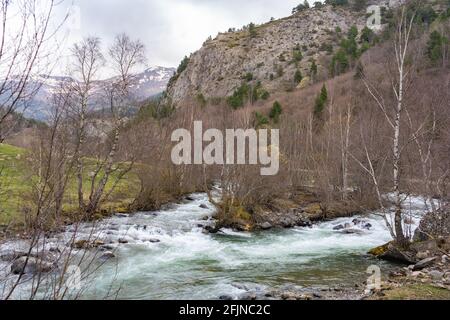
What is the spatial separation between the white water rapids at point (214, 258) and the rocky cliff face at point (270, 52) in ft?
227

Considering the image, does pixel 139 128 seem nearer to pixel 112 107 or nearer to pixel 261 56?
pixel 112 107

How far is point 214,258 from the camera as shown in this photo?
13586mm

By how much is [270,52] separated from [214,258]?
97.4 meters

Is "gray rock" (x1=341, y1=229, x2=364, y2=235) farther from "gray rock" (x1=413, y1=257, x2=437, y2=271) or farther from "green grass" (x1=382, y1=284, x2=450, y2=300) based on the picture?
"green grass" (x1=382, y1=284, x2=450, y2=300)

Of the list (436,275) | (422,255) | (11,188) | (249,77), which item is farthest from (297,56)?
(436,275)

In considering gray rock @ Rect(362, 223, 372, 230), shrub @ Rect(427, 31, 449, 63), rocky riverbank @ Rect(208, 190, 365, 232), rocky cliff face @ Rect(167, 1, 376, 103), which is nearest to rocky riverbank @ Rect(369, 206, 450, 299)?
gray rock @ Rect(362, 223, 372, 230)

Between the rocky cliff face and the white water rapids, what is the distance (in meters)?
69.3

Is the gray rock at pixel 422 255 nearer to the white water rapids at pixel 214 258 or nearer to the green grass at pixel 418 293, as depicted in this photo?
the white water rapids at pixel 214 258

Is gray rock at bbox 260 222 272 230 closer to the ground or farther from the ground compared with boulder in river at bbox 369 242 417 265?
closer to the ground

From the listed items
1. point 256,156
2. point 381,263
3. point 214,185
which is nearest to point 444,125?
point 381,263

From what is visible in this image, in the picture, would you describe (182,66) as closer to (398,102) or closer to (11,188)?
(11,188)

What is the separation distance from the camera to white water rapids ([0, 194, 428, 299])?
1039cm

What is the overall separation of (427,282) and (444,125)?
8.52m

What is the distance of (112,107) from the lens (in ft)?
Answer: 61.0
